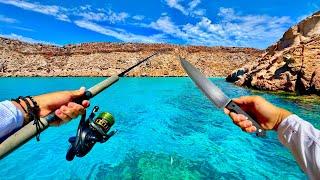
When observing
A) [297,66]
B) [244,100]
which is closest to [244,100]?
[244,100]

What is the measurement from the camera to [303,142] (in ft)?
6.84

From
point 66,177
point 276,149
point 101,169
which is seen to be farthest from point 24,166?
point 276,149

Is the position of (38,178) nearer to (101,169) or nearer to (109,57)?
(101,169)

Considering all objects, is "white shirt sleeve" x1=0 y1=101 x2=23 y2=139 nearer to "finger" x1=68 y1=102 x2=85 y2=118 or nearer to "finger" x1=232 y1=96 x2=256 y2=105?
"finger" x1=68 y1=102 x2=85 y2=118

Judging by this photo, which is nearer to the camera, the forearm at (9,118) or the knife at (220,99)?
the knife at (220,99)

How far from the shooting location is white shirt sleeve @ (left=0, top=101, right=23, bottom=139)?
2.49 metres

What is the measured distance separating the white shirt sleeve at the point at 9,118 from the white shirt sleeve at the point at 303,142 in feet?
6.40

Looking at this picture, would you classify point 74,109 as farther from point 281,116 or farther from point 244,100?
point 281,116

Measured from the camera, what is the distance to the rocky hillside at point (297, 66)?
34.1 metres

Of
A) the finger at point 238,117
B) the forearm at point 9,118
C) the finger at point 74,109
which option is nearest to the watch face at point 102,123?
the finger at point 74,109

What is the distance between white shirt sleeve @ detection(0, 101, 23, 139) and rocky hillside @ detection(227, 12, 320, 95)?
3315 centimetres

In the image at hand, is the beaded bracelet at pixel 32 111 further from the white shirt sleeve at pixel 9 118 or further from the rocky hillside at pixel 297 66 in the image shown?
the rocky hillside at pixel 297 66

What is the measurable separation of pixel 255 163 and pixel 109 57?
326ft

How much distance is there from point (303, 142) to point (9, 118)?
2.06 meters
